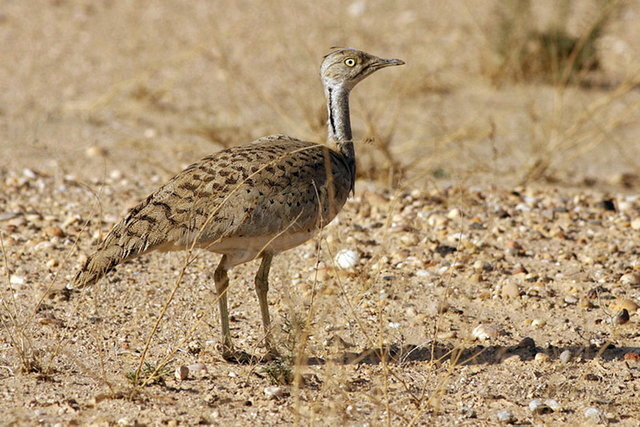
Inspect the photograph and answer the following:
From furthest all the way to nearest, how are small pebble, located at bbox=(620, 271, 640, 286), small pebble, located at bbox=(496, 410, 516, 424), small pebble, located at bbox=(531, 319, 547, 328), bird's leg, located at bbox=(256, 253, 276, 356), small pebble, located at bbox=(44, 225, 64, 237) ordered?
small pebble, located at bbox=(44, 225, 64, 237)
small pebble, located at bbox=(620, 271, 640, 286)
small pebble, located at bbox=(531, 319, 547, 328)
bird's leg, located at bbox=(256, 253, 276, 356)
small pebble, located at bbox=(496, 410, 516, 424)

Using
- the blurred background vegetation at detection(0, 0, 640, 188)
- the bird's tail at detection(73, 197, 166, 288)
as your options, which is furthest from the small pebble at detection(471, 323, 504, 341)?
the blurred background vegetation at detection(0, 0, 640, 188)

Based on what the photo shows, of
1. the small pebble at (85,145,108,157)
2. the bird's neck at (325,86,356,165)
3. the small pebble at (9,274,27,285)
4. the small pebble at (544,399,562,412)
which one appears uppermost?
the bird's neck at (325,86,356,165)

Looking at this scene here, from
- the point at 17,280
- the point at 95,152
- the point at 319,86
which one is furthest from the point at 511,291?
the point at 319,86

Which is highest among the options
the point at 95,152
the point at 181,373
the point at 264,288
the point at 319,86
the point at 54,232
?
the point at 319,86

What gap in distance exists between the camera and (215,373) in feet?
13.4

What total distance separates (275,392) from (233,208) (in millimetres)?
784

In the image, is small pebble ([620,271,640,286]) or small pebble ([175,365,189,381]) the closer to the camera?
small pebble ([175,365,189,381])

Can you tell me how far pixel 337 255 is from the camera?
5.24 metres

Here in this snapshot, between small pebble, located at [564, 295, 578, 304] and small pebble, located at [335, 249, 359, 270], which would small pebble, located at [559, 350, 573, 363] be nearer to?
small pebble, located at [564, 295, 578, 304]

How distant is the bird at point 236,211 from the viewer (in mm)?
3888

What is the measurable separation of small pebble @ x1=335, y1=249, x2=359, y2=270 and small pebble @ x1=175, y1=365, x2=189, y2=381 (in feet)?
4.31

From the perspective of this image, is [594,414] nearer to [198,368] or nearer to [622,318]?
[622,318]

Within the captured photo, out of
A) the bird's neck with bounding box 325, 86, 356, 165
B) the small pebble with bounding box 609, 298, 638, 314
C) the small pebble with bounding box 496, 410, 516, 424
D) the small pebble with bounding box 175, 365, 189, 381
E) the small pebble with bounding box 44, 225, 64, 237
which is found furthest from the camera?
the small pebble with bounding box 44, 225, 64, 237

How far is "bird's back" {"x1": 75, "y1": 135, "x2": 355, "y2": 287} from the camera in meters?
3.88
